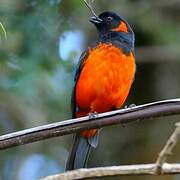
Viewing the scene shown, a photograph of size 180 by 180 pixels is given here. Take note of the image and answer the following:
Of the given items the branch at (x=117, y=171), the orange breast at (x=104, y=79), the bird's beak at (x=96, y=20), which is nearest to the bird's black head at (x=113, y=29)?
the bird's beak at (x=96, y=20)

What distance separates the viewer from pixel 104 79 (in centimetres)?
470

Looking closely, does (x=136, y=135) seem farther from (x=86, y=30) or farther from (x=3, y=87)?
(x=3, y=87)

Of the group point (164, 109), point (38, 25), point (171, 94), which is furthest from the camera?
point (171, 94)

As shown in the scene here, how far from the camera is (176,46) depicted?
5.91 meters

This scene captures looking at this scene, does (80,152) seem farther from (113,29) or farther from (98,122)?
(98,122)

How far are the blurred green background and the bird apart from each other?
19.5 inches

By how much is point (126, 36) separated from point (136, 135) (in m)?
1.71

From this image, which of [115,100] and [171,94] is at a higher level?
[115,100]

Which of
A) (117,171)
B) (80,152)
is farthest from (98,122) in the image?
(80,152)

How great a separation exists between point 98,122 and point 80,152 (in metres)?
2.18

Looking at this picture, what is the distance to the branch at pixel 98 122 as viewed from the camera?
2312 millimetres

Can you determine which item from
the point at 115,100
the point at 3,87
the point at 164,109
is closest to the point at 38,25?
the point at 3,87

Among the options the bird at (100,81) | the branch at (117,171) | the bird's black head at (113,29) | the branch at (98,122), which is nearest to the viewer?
the branch at (117,171)

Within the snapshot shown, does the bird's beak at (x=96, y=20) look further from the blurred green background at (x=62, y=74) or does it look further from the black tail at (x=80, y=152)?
the black tail at (x=80, y=152)
